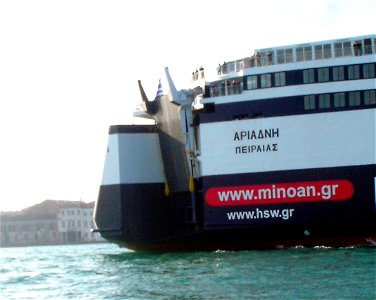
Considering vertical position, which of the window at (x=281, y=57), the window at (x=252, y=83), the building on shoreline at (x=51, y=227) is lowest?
the building on shoreline at (x=51, y=227)

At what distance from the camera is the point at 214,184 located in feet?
124

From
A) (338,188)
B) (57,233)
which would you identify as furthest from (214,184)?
(57,233)

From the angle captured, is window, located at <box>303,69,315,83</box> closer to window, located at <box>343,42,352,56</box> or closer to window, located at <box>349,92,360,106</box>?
window, located at <box>343,42,352,56</box>

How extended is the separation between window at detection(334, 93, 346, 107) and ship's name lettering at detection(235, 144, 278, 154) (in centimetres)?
275

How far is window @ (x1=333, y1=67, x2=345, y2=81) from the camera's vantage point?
3653 cm

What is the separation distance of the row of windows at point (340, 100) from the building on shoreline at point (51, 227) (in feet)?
312

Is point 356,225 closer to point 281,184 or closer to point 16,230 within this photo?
point 281,184

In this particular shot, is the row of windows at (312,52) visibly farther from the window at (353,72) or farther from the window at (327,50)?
the window at (353,72)

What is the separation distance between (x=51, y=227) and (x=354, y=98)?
345 ft

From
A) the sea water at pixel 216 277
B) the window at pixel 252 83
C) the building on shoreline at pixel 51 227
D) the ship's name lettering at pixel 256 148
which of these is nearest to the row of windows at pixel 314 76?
the window at pixel 252 83

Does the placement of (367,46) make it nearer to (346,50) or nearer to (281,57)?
(346,50)

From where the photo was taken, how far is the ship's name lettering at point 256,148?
36906mm

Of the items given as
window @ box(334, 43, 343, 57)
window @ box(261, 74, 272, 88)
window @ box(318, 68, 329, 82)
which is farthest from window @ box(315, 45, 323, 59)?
window @ box(261, 74, 272, 88)

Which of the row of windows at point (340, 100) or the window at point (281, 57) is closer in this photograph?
the row of windows at point (340, 100)
